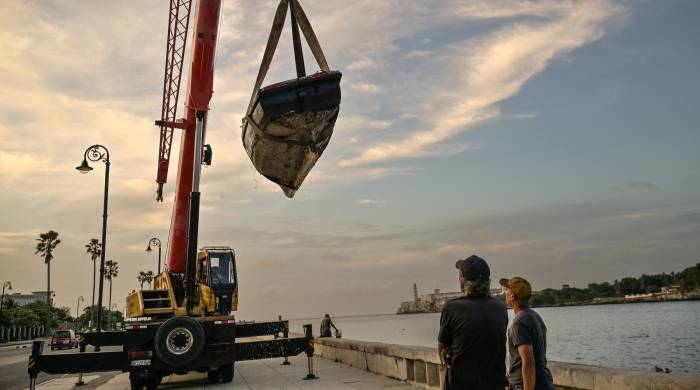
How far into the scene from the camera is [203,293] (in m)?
14.1

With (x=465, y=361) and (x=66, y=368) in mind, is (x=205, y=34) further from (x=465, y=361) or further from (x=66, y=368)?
(x=465, y=361)

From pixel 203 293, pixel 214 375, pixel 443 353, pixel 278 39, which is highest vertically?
pixel 278 39

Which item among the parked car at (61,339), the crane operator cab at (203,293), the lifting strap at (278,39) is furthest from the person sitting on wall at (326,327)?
the parked car at (61,339)

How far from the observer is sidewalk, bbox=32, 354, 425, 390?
36.0 feet

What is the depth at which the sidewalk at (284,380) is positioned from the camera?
432 inches

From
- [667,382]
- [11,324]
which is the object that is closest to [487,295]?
[667,382]

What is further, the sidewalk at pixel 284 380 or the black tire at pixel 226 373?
the black tire at pixel 226 373

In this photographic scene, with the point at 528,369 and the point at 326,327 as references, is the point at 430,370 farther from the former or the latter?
the point at 326,327

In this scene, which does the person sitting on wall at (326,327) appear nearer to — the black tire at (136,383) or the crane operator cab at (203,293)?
the crane operator cab at (203,293)

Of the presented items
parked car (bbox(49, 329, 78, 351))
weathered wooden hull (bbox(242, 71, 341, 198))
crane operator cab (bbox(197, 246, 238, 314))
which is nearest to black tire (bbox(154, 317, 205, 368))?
crane operator cab (bbox(197, 246, 238, 314))

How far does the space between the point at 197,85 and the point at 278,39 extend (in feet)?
24.8

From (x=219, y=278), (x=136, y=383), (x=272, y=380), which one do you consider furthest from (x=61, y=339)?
(x=272, y=380)

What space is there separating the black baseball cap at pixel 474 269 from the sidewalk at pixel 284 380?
6.79 meters

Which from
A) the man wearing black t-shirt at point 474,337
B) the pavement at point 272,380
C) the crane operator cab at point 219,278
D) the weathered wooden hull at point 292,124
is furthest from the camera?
the crane operator cab at point 219,278
